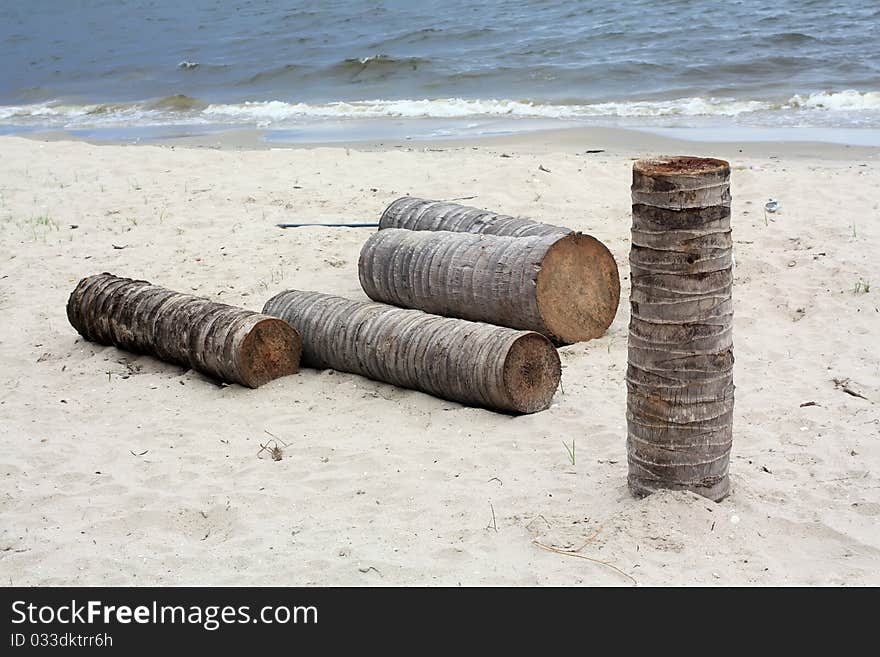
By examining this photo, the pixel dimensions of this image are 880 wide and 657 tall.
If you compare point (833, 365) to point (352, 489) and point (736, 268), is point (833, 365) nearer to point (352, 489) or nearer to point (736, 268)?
point (736, 268)

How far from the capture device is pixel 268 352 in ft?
22.0

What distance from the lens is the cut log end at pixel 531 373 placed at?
583 centimetres

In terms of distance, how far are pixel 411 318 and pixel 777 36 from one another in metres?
17.4

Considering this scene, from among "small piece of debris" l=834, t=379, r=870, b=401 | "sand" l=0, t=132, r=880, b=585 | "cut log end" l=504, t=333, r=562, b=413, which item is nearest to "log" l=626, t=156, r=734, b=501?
"sand" l=0, t=132, r=880, b=585

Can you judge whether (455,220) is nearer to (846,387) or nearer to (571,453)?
(571,453)

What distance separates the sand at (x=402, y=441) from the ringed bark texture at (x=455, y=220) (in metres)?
0.82

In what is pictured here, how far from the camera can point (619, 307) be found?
775 cm

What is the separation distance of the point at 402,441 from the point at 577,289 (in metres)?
1.95

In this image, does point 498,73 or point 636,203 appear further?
point 498,73

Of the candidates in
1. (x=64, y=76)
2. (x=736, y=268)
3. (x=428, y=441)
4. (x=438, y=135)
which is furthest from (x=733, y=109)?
(x=64, y=76)

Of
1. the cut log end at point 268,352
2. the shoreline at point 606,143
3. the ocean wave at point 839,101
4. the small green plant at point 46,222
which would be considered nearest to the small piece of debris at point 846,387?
the cut log end at point 268,352

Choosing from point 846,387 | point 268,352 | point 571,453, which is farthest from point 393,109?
point 571,453

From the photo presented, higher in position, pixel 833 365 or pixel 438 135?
pixel 438 135

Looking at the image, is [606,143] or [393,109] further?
[393,109]
